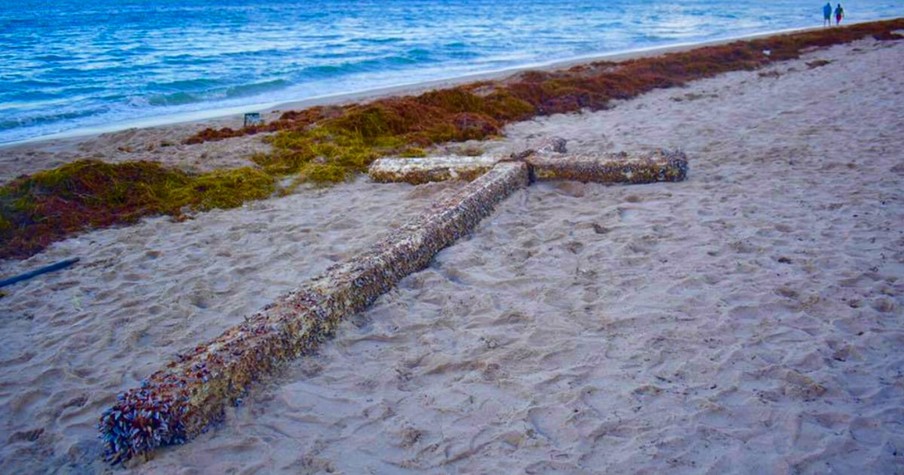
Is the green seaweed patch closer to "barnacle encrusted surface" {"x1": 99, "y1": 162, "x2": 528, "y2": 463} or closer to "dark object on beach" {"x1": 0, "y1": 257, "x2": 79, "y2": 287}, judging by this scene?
"dark object on beach" {"x1": 0, "y1": 257, "x2": 79, "y2": 287}

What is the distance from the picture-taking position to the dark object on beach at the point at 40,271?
4539 mm

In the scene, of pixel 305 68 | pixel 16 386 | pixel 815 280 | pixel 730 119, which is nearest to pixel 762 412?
pixel 815 280

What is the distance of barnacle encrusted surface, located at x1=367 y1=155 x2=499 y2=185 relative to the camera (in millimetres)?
6406

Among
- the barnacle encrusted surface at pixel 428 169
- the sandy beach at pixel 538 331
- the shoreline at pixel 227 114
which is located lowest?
the sandy beach at pixel 538 331

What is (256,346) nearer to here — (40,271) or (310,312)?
(310,312)

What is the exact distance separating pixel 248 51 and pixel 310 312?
68.1ft

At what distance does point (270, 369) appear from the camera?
3.19 meters

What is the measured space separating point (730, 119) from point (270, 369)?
7.70 m

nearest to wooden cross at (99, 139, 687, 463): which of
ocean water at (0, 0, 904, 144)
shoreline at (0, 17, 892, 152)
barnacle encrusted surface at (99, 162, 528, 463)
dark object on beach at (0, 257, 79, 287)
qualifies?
barnacle encrusted surface at (99, 162, 528, 463)

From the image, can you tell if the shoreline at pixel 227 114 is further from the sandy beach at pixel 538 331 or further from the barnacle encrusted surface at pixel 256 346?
the barnacle encrusted surface at pixel 256 346

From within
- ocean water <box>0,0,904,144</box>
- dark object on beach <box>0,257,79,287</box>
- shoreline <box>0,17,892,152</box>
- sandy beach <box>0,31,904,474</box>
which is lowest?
sandy beach <box>0,31,904,474</box>

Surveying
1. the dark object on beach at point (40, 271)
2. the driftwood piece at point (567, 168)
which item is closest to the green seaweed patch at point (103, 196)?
the dark object on beach at point (40, 271)

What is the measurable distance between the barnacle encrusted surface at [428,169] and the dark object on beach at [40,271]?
3.03 m

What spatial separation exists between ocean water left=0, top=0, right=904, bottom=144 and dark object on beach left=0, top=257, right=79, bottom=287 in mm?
7711
